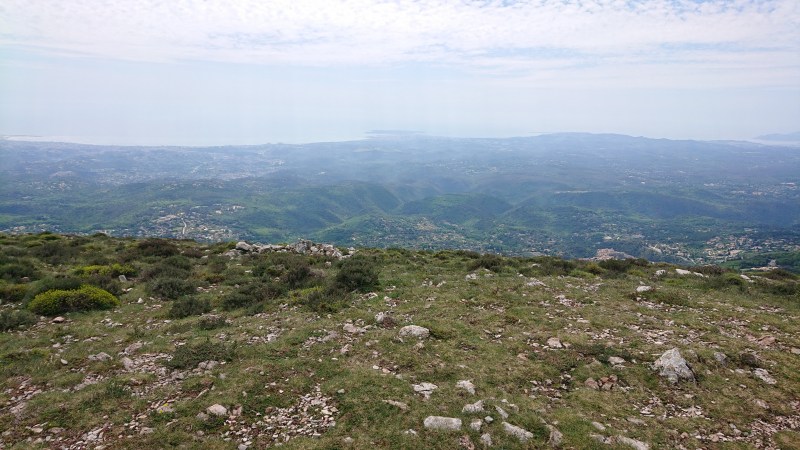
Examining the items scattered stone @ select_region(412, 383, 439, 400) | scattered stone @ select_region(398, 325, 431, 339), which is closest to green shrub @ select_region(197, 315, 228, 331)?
scattered stone @ select_region(398, 325, 431, 339)

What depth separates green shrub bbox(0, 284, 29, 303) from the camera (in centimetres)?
1689

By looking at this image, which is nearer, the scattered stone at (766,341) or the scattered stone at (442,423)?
the scattered stone at (442,423)

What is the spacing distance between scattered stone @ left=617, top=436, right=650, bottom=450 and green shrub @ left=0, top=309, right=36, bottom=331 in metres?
19.9

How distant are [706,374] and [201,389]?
13.8 m

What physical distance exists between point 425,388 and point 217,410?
5.09 meters

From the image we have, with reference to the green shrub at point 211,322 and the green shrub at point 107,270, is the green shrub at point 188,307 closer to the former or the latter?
the green shrub at point 211,322

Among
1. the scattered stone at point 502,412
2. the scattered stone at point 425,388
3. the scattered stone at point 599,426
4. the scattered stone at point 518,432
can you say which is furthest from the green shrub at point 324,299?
the scattered stone at point 599,426

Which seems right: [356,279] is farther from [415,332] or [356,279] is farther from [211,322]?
[211,322]

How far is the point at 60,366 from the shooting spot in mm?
11156

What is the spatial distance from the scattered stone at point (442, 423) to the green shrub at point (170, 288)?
49.7 feet

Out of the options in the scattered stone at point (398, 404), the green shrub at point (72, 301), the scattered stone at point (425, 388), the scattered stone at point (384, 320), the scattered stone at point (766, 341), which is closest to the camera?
the scattered stone at point (398, 404)

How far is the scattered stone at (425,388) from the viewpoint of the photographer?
9695 mm

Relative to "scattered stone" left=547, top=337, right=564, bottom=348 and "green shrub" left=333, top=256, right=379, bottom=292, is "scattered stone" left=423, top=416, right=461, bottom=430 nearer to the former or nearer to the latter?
"scattered stone" left=547, top=337, right=564, bottom=348

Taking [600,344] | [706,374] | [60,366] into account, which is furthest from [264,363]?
[706,374]
